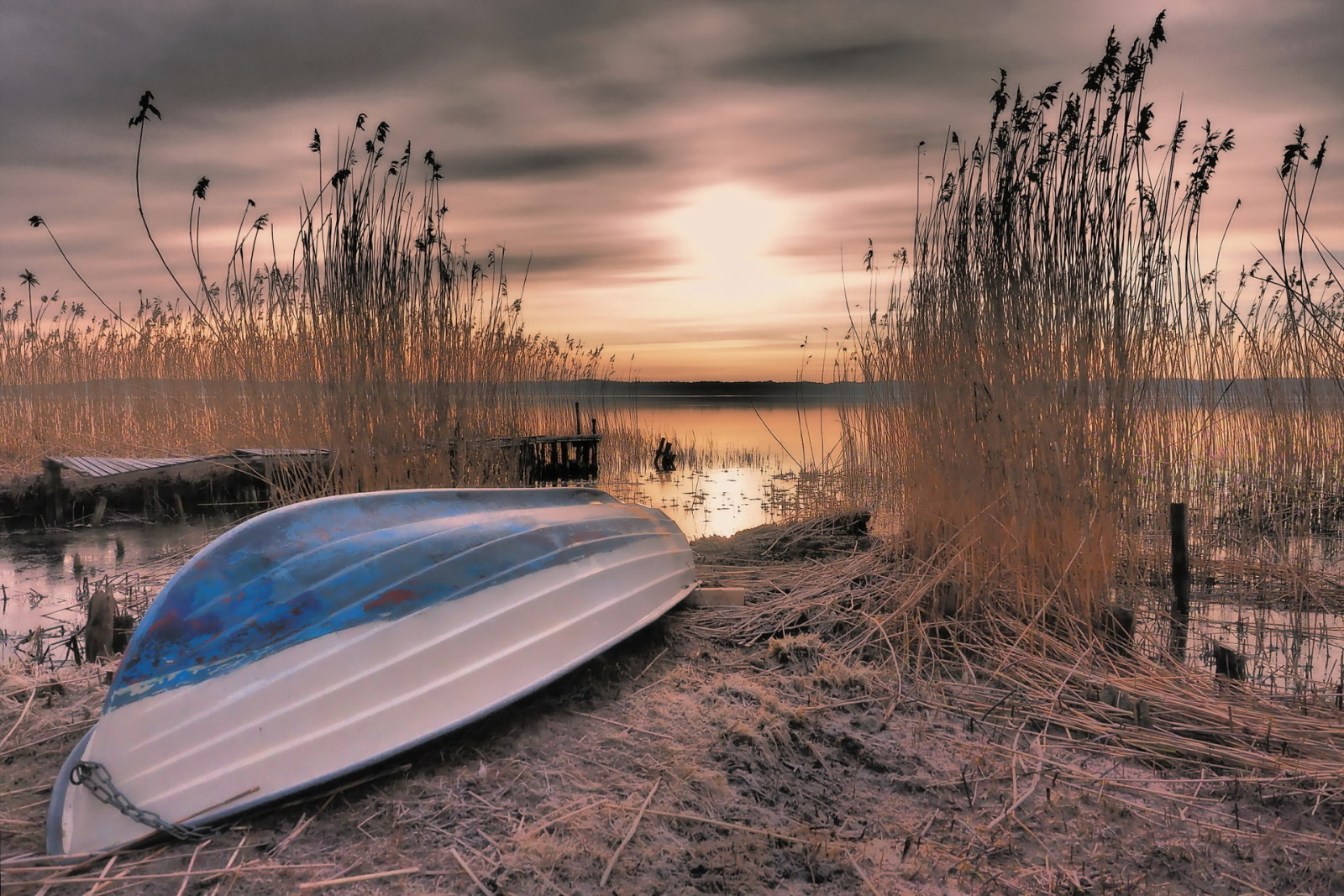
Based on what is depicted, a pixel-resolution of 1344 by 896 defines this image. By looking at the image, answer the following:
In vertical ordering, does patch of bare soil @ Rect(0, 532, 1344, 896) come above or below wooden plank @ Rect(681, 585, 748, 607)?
below

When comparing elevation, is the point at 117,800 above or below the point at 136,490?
below

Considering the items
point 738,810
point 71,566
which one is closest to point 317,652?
point 738,810

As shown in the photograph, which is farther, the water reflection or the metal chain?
the water reflection

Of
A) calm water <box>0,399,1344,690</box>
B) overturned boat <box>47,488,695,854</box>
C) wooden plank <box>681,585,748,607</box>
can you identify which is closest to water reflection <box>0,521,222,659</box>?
calm water <box>0,399,1344,690</box>

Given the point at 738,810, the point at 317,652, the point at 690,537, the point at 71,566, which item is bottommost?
the point at 690,537

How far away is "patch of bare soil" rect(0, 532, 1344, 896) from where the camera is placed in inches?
61.5

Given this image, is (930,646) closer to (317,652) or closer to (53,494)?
(317,652)

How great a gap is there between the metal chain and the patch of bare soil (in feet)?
0.11

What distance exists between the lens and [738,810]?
1.80 meters

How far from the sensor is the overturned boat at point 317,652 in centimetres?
166

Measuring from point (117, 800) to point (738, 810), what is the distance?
51.0 inches

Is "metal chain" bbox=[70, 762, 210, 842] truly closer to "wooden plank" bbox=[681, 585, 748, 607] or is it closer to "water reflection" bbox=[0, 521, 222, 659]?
"water reflection" bbox=[0, 521, 222, 659]

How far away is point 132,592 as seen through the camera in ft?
12.7

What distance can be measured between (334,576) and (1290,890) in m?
2.21
